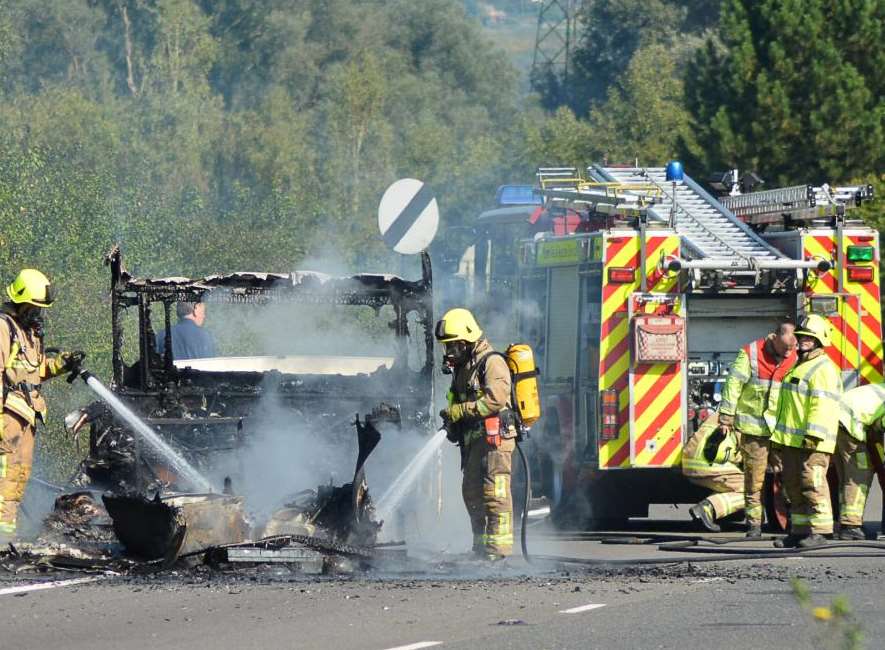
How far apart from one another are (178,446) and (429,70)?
63366 mm

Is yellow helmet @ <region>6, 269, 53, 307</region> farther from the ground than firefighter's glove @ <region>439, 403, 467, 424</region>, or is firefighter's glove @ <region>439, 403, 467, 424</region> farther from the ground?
yellow helmet @ <region>6, 269, 53, 307</region>

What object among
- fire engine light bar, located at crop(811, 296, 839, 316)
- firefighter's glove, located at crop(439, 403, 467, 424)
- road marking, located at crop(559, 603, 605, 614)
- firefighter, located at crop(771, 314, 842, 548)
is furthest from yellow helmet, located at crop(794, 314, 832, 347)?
road marking, located at crop(559, 603, 605, 614)

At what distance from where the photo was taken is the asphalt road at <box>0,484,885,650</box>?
24.9 ft

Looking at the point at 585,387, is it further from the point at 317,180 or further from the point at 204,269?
the point at 317,180

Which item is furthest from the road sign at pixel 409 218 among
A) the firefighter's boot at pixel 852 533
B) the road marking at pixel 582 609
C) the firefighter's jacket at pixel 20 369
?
the road marking at pixel 582 609

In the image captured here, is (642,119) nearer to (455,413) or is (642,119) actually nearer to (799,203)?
(799,203)

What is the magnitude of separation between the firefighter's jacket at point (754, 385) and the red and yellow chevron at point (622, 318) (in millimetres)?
582

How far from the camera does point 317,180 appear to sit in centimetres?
4788

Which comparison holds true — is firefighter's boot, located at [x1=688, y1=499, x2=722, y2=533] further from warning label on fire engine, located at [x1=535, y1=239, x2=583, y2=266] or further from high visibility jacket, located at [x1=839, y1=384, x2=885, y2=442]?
warning label on fire engine, located at [x1=535, y1=239, x2=583, y2=266]

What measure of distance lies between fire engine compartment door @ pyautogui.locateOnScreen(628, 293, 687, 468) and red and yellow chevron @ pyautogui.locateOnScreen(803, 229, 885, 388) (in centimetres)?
103

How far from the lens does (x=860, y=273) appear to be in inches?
494

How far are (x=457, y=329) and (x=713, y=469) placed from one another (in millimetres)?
2727

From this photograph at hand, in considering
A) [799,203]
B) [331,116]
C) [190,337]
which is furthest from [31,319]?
[331,116]

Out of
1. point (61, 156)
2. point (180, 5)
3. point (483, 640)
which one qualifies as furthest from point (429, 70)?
point (483, 640)
